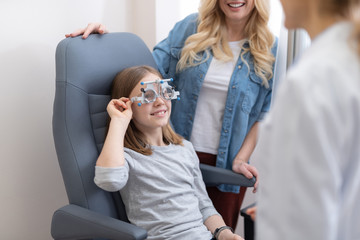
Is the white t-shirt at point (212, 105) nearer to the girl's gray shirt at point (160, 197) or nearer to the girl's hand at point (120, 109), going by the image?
the girl's gray shirt at point (160, 197)

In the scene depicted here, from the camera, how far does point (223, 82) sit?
1.76 metres

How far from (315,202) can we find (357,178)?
0.08m

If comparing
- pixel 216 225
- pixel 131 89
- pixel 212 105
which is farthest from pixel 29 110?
pixel 216 225

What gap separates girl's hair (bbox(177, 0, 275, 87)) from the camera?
175cm

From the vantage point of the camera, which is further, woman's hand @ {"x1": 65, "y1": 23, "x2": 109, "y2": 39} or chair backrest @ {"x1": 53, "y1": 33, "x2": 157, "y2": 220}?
woman's hand @ {"x1": 65, "y1": 23, "x2": 109, "y2": 39}

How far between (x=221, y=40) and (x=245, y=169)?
537 millimetres

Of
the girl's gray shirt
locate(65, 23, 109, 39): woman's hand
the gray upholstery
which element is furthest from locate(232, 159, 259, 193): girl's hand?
locate(65, 23, 109, 39): woman's hand

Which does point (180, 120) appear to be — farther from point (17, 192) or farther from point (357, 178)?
point (357, 178)

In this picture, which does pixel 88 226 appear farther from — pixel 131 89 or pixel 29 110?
pixel 29 110

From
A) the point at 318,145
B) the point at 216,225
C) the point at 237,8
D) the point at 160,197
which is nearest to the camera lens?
the point at 318,145

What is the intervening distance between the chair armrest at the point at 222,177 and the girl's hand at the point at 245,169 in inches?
0.6

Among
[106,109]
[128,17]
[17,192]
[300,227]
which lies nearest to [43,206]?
[17,192]

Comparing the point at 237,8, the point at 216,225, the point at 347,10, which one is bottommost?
the point at 216,225

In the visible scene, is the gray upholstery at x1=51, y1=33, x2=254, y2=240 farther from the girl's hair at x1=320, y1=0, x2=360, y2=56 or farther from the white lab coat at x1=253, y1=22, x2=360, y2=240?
the girl's hair at x1=320, y1=0, x2=360, y2=56
